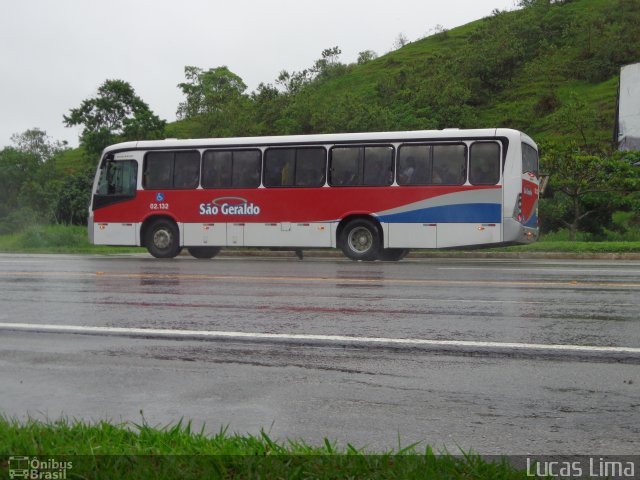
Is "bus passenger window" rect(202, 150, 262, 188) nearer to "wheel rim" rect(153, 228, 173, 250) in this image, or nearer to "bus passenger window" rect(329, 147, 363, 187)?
"wheel rim" rect(153, 228, 173, 250)

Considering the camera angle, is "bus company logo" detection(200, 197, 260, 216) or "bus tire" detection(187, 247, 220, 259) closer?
"bus company logo" detection(200, 197, 260, 216)

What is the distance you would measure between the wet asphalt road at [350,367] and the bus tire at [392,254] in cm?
896

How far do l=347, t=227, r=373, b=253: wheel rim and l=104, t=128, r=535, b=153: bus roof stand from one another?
237 cm

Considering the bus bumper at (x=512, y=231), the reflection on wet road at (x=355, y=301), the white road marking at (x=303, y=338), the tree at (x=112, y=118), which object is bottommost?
the white road marking at (x=303, y=338)

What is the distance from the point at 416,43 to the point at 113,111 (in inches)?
3189

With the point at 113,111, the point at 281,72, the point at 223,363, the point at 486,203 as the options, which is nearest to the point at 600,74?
the point at 281,72

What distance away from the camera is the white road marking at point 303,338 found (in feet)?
22.1

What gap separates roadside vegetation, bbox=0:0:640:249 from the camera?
28562 mm

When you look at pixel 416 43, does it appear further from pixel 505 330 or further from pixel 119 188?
pixel 505 330

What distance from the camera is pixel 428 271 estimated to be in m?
15.7

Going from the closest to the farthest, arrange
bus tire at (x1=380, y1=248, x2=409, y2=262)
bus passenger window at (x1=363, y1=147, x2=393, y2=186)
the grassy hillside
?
bus passenger window at (x1=363, y1=147, x2=393, y2=186) → bus tire at (x1=380, y1=248, x2=409, y2=262) → the grassy hillside

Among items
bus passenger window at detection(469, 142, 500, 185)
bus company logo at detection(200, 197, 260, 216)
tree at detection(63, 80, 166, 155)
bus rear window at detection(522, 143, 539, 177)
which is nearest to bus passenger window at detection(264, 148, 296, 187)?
bus company logo at detection(200, 197, 260, 216)

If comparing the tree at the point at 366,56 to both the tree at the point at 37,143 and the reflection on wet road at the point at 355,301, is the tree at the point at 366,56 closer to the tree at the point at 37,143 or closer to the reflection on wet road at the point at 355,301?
the tree at the point at 37,143

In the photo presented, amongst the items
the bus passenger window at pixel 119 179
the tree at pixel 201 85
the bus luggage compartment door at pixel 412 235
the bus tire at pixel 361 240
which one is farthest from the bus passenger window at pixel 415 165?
the tree at pixel 201 85
